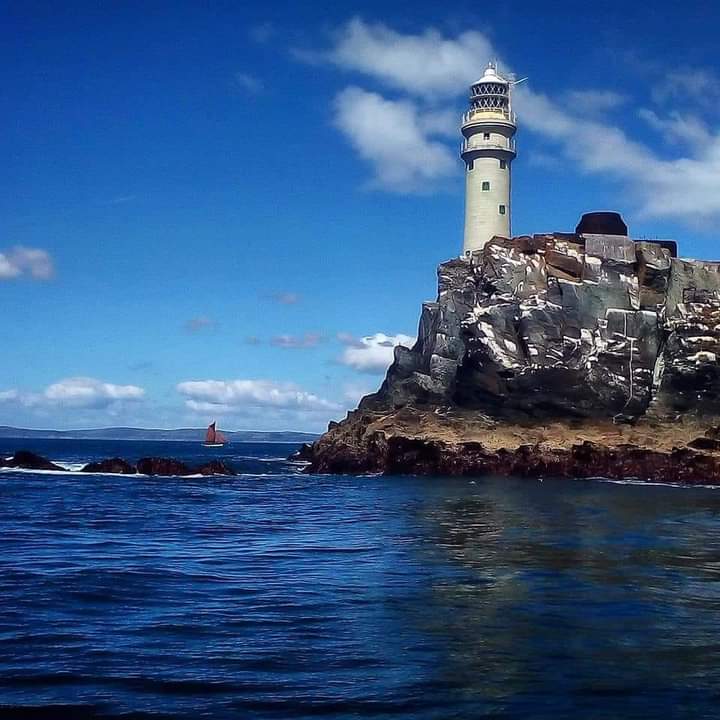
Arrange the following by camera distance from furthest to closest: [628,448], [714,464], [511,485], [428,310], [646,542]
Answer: [428,310]
[628,448]
[714,464]
[511,485]
[646,542]

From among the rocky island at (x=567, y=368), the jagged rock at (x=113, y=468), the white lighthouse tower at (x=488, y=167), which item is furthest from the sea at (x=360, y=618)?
the white lighthouse tower at (x=488, y=167)

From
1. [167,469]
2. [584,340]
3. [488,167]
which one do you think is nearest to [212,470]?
[167,469]

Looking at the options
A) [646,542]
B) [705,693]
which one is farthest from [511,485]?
[705,693]

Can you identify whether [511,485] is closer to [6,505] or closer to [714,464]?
[714,464]

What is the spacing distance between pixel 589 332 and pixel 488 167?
2275 centimetres

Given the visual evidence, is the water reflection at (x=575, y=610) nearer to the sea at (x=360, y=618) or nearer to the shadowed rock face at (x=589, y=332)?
the sea at (x=360, y=618)

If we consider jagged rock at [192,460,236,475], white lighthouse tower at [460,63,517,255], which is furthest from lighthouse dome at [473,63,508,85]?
jagged rock at [192,460,236,475]

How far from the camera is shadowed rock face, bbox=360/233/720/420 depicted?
64812mm

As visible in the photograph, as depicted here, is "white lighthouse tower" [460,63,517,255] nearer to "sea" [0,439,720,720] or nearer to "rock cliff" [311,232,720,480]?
"rock cliff" [311,232,720,480]

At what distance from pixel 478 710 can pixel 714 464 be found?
50.2 metres

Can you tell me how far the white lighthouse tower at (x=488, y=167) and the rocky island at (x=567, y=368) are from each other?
11.1 metres

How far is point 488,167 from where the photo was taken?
266 ft

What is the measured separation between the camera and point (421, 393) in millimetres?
74062

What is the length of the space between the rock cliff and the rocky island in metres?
0.08
